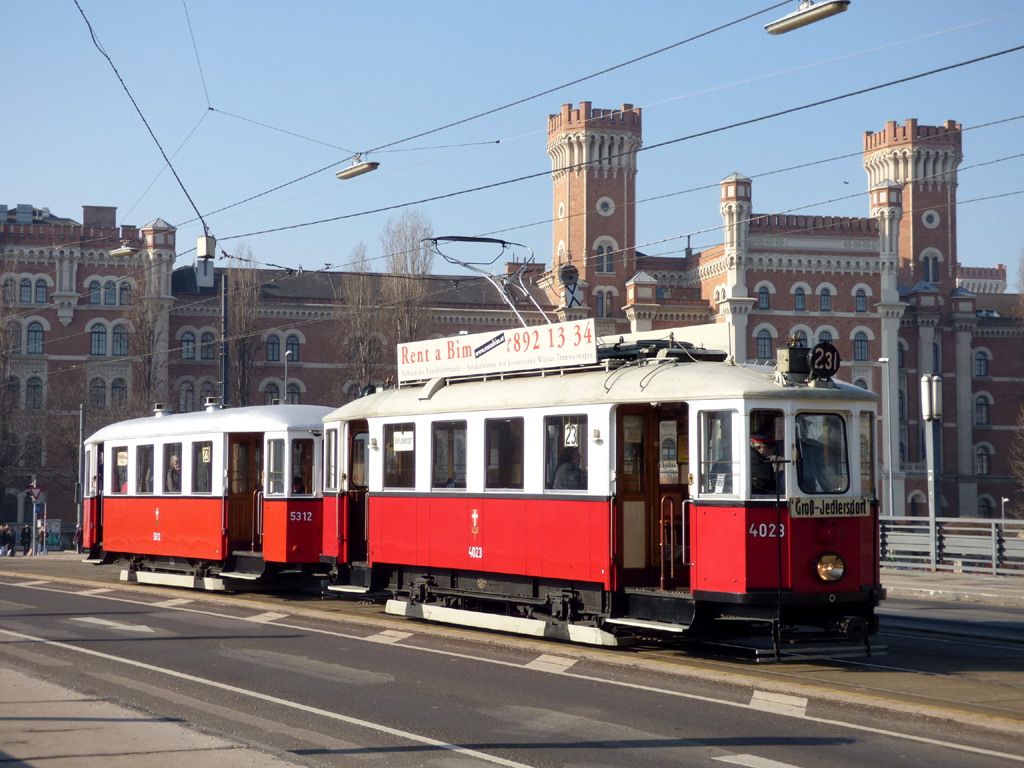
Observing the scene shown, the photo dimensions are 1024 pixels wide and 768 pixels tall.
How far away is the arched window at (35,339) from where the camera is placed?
210ft

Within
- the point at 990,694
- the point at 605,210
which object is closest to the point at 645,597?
the point at 990,694

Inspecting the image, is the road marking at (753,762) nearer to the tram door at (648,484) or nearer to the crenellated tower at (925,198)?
the tram door at (648,484)

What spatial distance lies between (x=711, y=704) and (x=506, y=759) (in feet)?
8.51

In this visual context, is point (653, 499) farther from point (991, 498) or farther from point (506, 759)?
point (991, 498)

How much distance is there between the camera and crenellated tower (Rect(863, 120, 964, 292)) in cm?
8119

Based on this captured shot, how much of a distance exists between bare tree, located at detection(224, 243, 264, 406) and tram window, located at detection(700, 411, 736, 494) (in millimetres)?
54163

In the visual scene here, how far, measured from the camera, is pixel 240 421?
2009 centimetres

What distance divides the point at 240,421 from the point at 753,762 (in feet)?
46.0

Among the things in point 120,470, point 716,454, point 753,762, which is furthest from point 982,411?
point 753,762

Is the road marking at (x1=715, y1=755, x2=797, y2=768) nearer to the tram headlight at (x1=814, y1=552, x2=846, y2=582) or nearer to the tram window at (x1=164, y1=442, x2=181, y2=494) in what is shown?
the tram headlight at (x1=814, y1=552, x2=846, y2=582)

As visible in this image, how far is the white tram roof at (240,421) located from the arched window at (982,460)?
6439cm

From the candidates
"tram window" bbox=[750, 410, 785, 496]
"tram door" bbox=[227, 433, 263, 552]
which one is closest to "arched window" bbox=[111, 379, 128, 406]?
"tram door" bbox=[227, 433, 263, 552]

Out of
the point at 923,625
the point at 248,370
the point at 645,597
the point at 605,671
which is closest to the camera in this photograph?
the point at 605,671

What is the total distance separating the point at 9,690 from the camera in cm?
1043
